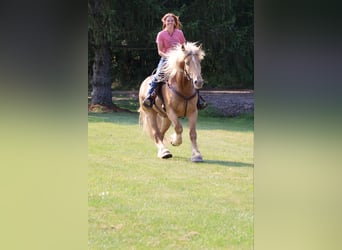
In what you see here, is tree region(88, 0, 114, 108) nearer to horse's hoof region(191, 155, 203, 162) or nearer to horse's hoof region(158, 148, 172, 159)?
horse's hoof region(158, 148, 172, 159)

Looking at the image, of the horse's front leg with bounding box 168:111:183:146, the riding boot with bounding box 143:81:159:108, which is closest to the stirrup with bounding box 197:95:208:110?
the horse's front leg with bounding box 168:111:183:146

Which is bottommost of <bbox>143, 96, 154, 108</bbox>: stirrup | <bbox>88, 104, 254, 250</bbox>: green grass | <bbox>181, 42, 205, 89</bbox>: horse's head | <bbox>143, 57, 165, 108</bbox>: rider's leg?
<bbox>88, 104, 254, 250</bbox>: green grass

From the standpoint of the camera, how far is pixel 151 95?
7.51 ft

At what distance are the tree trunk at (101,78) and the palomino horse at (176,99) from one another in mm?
153

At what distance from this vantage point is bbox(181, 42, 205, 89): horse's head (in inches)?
80.5

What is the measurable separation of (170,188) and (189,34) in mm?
577

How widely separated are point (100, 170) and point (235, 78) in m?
0.59

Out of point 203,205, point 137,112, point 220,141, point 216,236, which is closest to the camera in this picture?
point 216,236

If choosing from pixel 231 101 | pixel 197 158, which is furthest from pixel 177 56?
pixel 197 158

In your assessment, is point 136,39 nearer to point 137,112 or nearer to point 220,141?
point 137,112

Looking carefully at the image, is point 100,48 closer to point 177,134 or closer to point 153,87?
point 153,87

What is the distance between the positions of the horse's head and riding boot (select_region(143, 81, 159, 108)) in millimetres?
182
